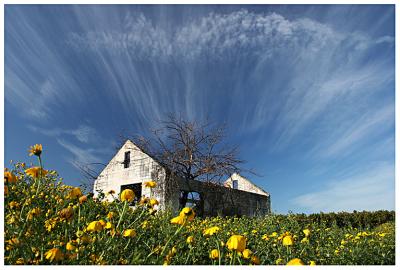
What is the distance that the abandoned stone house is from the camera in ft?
38.5

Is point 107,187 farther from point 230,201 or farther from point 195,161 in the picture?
point 230,201

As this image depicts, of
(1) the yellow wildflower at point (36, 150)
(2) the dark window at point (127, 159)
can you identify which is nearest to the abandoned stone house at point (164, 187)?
(2) the dark window at point (127, 159)

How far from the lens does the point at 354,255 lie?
10.1 feet

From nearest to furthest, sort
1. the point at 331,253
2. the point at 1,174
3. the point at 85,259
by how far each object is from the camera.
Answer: the point at 85,259 < the point at 1,174 < the point at 331,253

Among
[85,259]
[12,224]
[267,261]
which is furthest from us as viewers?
[267,261]

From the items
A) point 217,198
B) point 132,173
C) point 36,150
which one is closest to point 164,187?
point 132,173

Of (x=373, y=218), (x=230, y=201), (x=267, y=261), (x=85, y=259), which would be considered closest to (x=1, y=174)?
(x=85, y=259)

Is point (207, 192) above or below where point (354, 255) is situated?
above

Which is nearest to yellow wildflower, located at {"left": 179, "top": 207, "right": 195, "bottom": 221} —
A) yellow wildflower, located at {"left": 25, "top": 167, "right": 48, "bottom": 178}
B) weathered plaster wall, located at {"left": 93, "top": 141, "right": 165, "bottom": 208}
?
yellow wildflower, located at {"left": 25, "top": 167, "right": 48, "bottom": 178}

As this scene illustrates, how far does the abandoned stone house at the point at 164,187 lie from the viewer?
463 inches

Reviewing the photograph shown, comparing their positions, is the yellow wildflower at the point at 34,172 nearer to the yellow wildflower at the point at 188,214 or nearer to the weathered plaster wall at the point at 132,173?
the yellow wildflower at the point at 188,214

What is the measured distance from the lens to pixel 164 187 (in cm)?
1167

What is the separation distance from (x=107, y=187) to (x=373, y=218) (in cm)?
1127

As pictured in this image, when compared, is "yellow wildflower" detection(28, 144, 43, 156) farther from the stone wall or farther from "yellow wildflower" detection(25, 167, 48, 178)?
the stone wall
